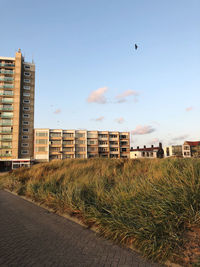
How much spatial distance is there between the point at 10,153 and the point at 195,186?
65762 millimetres

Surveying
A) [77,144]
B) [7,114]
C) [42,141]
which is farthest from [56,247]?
[77,144]

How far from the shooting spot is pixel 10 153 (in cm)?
6156

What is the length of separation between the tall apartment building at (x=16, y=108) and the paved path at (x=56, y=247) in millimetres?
61215

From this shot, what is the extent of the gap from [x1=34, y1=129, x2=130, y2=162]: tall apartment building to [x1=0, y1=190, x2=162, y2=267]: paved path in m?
60.0

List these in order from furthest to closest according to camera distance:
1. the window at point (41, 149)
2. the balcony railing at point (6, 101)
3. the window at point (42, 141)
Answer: the window at point (42, 141), the window at point (41, 149), the balcony railing at point (6, 101)

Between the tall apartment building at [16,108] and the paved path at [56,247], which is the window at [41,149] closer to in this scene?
the tall apartment building at [16,108]

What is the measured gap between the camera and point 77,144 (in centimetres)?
7650

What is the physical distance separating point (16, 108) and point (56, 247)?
2695 inches

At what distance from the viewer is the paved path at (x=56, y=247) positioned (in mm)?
3217

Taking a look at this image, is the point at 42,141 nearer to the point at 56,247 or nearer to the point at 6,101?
the point at 6,101

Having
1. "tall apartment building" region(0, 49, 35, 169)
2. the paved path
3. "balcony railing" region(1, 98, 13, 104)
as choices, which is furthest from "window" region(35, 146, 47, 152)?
the paved path

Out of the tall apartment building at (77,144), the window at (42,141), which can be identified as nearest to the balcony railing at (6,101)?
the tall apartment building at (77,144)

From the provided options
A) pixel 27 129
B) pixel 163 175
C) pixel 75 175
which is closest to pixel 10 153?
pixel 27 129

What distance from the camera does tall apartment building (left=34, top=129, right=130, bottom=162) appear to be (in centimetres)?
7000
